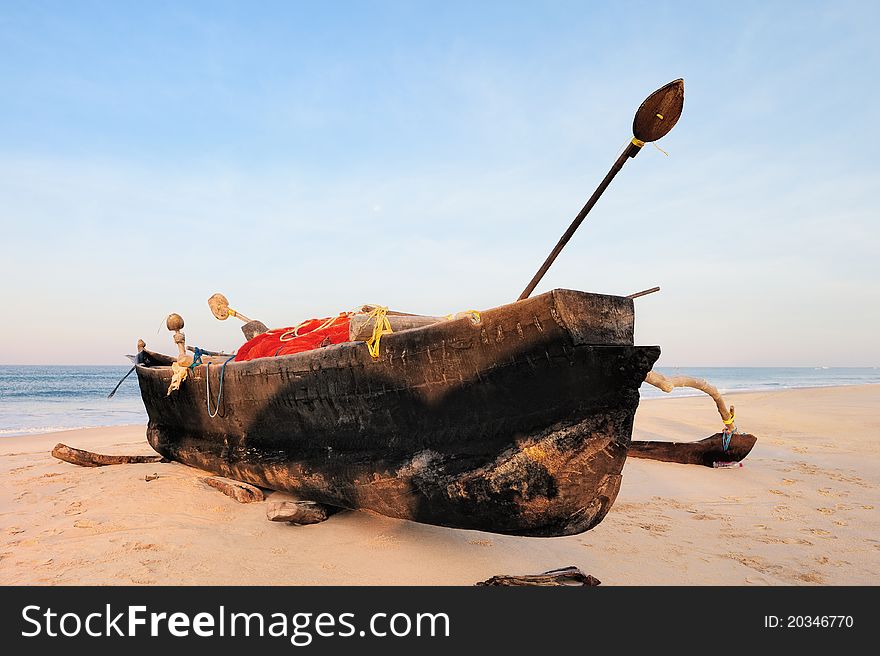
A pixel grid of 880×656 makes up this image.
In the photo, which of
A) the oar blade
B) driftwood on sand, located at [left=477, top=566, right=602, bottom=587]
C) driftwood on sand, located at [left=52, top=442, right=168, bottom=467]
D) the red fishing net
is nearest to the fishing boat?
the oar blade

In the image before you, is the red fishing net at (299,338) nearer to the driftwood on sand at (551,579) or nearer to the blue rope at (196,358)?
the blue rope at (196,358)

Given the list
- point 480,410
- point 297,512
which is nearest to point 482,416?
point 480,410

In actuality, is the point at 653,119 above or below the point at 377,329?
above

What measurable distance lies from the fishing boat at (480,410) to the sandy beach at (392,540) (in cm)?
34

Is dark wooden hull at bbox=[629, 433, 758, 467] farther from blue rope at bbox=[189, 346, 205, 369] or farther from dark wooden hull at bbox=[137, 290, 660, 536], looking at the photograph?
blue rope at bbox=[189, 346, 205, 369]

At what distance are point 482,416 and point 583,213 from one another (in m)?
1.31

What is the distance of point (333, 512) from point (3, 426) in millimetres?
12337

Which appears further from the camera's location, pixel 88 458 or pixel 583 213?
pixel 88 458

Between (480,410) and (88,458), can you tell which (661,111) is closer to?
(480,410)

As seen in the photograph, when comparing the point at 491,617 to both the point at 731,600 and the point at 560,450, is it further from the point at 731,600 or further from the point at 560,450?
the point at 731,600

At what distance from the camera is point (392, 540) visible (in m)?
3.35

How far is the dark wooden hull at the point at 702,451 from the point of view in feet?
20.5

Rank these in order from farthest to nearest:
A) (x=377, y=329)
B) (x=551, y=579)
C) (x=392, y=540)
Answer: (x=392, y=540) < (x=377, y=329) < (x=551, y=579)

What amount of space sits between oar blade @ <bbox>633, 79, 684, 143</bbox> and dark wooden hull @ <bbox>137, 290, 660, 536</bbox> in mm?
1074
